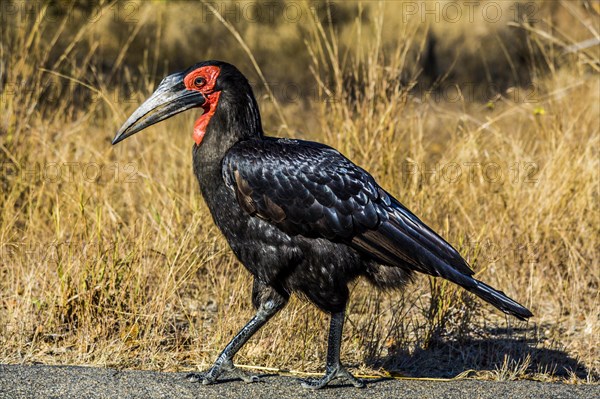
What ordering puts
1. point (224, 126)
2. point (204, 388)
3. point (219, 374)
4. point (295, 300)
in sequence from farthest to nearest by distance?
point (295, 300) → point (224, 126) → point (219, 374) → point (204, 388)

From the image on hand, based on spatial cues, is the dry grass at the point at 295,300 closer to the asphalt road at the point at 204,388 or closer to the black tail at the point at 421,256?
the asphalt road at the point at 204,388

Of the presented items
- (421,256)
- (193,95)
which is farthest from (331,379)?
(193,95)

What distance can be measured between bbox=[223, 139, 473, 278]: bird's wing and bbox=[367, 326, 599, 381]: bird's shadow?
2.68ft

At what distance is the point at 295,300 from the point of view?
5.04 metres

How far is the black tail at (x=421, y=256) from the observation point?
421cm

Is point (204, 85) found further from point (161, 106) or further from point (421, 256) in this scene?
point (421, 256)

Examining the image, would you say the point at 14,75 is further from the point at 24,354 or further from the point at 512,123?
the point at 512,123

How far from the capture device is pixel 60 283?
488 cm

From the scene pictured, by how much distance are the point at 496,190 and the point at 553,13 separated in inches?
285

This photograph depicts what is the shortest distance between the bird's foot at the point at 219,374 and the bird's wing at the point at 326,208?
0.70 m

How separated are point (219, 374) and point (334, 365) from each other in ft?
1.79

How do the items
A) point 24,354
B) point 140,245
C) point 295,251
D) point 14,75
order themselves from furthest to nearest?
1. point 14,75
2. point 140,245
3. point 24,354
4. point 295,251

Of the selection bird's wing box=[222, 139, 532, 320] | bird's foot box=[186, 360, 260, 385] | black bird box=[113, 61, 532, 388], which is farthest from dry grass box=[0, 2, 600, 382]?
bird's wing box=[222, 139, 532, 320]

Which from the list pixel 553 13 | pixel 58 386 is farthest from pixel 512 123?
pixel 58 386
